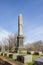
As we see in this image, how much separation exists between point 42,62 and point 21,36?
15.2 m

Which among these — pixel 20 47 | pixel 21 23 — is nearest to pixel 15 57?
pixel 20 47

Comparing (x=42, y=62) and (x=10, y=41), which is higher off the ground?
(x=10, y=41)

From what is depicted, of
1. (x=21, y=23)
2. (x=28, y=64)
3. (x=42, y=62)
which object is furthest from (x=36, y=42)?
(x=42, y=62)

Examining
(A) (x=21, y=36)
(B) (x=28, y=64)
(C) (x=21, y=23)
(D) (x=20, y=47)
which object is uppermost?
(C) (x=21, y=23)

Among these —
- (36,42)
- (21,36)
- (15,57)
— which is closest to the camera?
(15,57)

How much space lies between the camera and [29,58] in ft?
33.1

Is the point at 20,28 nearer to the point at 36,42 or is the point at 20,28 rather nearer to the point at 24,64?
the point at 24,64

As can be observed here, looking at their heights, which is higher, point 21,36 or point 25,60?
point 21,36

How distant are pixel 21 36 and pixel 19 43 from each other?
87cm

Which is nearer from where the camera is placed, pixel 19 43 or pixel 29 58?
pixel 29 58

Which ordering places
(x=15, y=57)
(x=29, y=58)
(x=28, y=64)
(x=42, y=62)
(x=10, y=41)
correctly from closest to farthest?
(x=42, y=62), (x=28, y=64), (x=29, y=58), (x=15, y=57), (x=10, y=41)

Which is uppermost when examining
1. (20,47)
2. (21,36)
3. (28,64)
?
(21,36)

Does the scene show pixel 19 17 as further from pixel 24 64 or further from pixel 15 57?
pixel 24 64

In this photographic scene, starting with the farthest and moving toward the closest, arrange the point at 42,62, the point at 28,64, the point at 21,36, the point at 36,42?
the point at 36,42 < the point at 21,36 < the point at 28,64 < the point at 42,62
